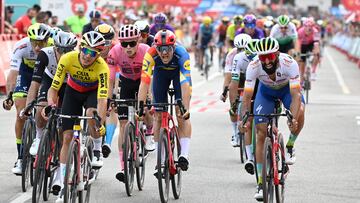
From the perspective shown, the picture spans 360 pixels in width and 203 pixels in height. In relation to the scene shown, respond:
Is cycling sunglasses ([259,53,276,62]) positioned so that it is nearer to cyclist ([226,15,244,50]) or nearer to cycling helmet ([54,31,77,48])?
cycling helmet ([54,31,77,48])

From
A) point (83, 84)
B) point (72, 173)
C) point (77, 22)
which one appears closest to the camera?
point (72, 173)

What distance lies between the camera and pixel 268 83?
464 inches

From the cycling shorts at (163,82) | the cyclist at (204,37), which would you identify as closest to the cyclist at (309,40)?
the cyclist at (204,37)

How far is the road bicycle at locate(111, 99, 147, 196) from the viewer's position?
11.9 meters

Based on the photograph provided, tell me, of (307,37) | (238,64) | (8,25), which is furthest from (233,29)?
(238,64)

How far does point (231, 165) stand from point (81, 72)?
430 cm

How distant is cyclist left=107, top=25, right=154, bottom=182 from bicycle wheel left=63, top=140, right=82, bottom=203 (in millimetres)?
2417

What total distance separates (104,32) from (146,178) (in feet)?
5.92

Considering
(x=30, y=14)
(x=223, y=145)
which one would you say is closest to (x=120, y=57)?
(x=223, y=145)

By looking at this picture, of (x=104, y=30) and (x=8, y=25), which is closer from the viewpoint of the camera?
(x=104, y=30)

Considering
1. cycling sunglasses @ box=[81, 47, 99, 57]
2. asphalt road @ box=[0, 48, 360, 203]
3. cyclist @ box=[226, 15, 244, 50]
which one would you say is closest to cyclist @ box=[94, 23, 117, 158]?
asphalt road @ box=[0, 48, 360, 203]

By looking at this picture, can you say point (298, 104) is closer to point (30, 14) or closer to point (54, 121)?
point (54, 121)

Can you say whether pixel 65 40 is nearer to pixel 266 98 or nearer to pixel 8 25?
pixel 266 98

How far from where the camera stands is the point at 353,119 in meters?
22.2
